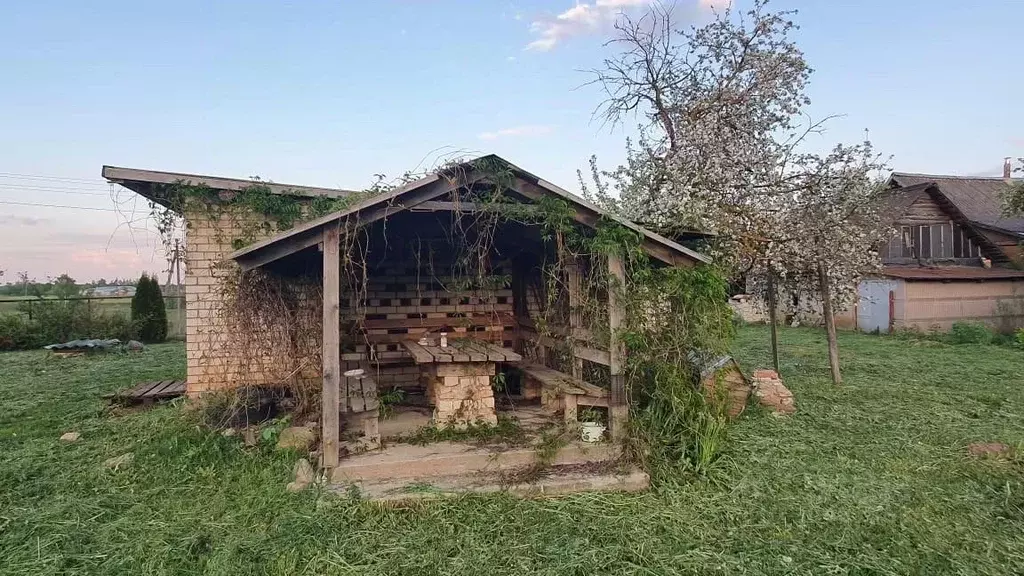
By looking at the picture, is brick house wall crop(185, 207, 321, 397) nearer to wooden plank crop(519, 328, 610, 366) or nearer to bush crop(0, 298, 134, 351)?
wooden plank crop(519, 328, 610, 366)

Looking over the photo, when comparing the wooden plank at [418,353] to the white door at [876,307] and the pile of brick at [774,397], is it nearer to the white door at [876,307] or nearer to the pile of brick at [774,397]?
the pile of brick at [774,397]

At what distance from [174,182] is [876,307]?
18469 millimetres

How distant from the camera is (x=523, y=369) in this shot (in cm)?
650

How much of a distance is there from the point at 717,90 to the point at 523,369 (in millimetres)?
6083

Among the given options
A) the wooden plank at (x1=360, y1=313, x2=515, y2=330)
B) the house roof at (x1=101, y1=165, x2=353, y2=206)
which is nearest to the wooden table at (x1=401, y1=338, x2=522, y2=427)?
the wooden plank at (x1=360, y1=313, x2=515, y2=330)

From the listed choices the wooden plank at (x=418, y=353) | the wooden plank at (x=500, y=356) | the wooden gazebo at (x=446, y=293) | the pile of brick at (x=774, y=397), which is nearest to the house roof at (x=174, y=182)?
the wooden gazebo at (x=446, y=293)

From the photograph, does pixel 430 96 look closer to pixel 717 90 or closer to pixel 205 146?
pixel 205 146

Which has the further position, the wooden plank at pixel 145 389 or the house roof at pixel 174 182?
the wooden plank at pixel 145 389

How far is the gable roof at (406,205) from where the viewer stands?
4.20 m

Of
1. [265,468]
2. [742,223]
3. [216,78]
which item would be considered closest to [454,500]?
[265,468]

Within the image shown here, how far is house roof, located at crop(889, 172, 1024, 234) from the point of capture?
19875mm

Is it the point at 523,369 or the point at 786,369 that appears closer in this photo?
the point at 523,369

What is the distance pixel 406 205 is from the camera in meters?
4.35

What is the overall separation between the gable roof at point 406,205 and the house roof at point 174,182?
97.9 inches
